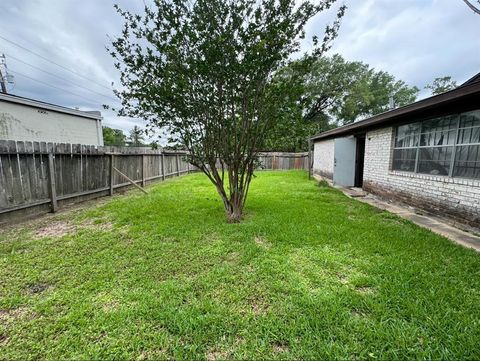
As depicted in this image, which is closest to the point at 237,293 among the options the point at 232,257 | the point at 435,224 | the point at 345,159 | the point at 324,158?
the point at 232,257

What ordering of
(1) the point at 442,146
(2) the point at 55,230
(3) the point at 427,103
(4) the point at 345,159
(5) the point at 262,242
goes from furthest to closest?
(4) the point at 345,159, (1) the point at 442,146, (3) the point at 427,103, (2) the point at 55,230, (5) the point at 262,242

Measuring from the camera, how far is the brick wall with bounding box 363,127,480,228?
3.69 metres

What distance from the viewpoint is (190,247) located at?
9.77 ft

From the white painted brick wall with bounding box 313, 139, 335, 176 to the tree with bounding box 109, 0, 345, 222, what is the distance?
7646 mm

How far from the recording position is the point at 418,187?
15.9 feet

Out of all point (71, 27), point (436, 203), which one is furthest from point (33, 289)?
point (71, 27)

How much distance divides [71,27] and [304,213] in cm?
1029

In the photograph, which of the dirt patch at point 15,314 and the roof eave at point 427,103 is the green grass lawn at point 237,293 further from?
the roof eave at point 427,103

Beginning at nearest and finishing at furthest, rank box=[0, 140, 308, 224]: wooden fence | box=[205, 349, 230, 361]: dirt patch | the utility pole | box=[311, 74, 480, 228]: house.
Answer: box=[205, 349, 230, 361]: dirt patch < box=[311, 74, 480, 228]: house < box=[0, 140, 308, 224]: wooden fence < the utility pole

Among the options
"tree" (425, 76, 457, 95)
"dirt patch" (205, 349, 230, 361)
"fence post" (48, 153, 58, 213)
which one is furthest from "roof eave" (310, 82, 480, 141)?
"tree" (425, 76, 457, 95)

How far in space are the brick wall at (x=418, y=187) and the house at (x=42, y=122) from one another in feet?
43.5

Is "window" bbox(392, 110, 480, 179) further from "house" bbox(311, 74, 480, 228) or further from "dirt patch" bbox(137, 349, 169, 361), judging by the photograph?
"dirt patch" bbox(137, 349, 169, 361)

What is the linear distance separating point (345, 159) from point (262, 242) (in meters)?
6.62

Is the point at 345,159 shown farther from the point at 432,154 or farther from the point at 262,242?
the point at 262,242
